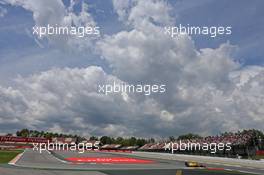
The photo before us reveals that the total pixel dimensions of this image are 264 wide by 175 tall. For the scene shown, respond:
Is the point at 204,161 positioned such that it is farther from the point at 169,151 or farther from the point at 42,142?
the point at 42,142

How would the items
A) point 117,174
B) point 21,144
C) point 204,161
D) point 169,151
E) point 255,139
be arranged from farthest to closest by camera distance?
point 21,144
point 169,151
point 204,161
point 255,139
point 117,174

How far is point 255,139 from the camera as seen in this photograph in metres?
47.4

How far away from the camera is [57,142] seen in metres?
150

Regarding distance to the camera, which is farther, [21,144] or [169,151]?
[21,144]

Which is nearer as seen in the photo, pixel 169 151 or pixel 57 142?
pixel 169 151

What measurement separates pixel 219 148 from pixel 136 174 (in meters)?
33.1

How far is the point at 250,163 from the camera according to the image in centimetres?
4006

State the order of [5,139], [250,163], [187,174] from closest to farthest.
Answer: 1. [187,174]
2. [250,163]
3. [5,139]

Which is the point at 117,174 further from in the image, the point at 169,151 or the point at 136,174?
the point at 169,151

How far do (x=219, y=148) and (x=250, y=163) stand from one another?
1575 cm

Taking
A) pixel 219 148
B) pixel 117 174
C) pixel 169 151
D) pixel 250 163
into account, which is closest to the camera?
pixel 117 174

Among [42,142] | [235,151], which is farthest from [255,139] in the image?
[42,142]

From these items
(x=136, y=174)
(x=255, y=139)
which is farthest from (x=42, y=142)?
(x=136, y=174)

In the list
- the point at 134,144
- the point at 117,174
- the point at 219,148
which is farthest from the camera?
the point at 134,144
